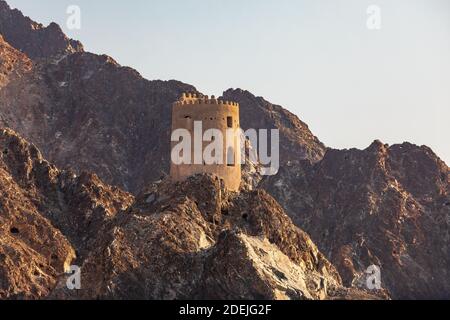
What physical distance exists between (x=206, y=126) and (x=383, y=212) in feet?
293

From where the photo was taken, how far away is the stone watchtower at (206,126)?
80875 millimetres

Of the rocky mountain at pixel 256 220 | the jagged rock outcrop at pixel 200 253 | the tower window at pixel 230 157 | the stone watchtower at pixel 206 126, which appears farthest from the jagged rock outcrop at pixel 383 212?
the stone watchtower at pixel 206 126

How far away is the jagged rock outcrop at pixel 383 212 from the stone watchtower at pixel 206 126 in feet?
179

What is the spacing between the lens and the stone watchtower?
8088 centimetres

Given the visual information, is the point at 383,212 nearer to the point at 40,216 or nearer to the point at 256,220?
the point at 40,216

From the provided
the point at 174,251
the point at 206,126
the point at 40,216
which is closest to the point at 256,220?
the point at 206,126

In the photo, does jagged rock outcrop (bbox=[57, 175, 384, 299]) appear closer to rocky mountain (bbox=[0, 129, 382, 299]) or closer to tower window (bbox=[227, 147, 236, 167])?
rocky mountain (bbox=[0, 129, 382, 299])

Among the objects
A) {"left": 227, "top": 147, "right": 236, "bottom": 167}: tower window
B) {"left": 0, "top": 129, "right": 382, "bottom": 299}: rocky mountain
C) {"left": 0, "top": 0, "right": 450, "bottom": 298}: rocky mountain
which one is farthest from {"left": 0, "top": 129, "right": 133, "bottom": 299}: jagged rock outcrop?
{"left": 227, "top": 147, "right": 236, "bottom": 167}: tower window

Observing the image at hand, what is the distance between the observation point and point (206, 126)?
3182 inches

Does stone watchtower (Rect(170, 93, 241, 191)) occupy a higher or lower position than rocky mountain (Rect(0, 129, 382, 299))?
higher

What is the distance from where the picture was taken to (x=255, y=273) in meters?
71.0

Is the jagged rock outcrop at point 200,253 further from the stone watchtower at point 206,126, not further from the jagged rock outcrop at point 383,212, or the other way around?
the jagged rock outcrop at point 383,212

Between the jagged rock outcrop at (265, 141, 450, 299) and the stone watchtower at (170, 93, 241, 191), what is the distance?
179 ft
